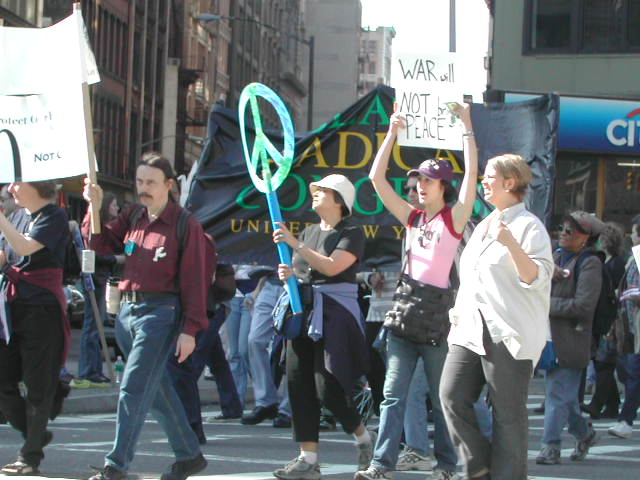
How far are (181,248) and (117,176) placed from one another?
1873 inches

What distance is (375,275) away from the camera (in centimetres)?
1091

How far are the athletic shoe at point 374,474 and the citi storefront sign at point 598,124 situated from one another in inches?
667

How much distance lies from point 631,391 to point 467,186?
455 centimetres

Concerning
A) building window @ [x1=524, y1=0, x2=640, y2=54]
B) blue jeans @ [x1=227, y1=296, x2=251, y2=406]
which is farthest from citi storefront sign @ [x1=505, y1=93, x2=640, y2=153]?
blue jeans @ [x1=227, y1=296, x2=251, y2=406]

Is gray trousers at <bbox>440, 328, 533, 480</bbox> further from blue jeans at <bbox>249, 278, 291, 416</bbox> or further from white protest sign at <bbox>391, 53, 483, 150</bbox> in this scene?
blue jeans at <bbox>249, 278, 291, 416</bbox>

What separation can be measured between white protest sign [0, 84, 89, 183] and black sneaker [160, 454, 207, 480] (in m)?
1.80

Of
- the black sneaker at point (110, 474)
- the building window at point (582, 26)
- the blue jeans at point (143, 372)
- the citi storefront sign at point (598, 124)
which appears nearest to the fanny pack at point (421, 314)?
the blue jeans at point (143, 372)

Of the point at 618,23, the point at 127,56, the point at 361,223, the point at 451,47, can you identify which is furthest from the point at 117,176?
the point at 361,223

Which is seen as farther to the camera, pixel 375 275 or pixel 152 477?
pixel 375 275

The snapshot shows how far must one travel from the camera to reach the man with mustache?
740cm

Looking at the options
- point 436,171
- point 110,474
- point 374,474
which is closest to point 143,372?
point 110,474

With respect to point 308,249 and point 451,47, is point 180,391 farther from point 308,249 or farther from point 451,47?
point 451,47

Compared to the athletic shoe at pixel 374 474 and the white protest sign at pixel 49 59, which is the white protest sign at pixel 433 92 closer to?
the white protest sign at pixel 49 59

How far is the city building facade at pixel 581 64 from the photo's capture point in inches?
977
